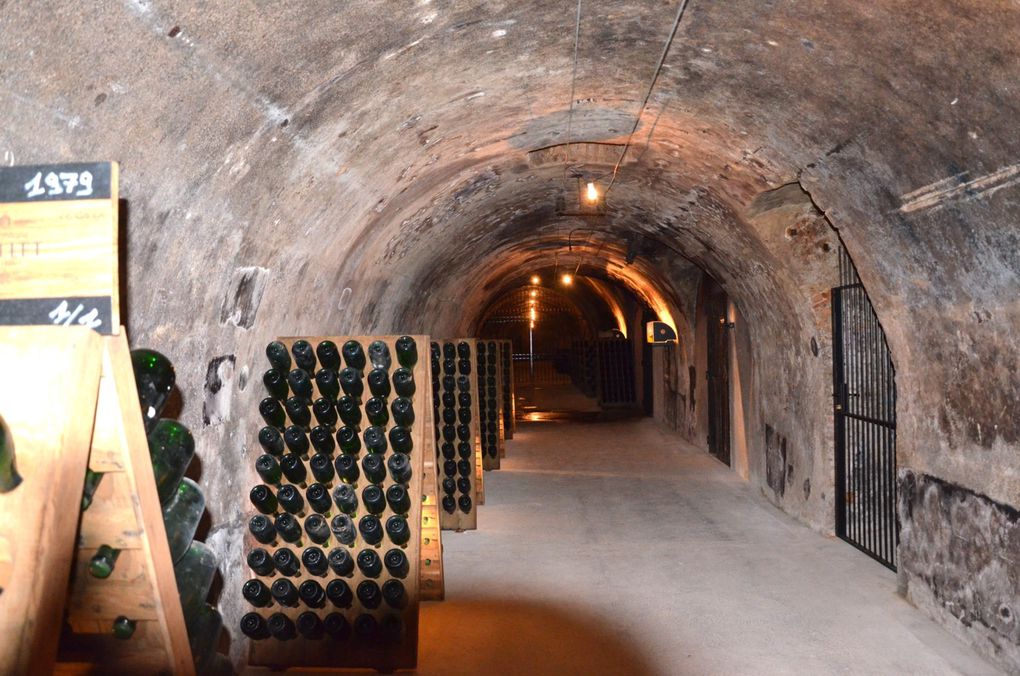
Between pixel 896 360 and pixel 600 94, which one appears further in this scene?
pixel 896 360

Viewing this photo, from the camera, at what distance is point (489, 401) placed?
9.77 meters

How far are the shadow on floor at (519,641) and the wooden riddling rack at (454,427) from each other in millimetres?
1845

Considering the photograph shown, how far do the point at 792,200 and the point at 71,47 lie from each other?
503 centimetres

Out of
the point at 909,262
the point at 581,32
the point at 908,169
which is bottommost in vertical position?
the point at 909,262

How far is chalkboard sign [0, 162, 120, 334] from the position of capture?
1797 mm

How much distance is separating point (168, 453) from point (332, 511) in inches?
71.7

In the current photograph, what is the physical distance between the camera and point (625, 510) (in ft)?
24.4

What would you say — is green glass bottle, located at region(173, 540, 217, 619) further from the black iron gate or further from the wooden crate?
the black iron gate

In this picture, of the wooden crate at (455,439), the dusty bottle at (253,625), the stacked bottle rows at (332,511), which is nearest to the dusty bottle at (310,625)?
the stacked bottle rows at (332,511)

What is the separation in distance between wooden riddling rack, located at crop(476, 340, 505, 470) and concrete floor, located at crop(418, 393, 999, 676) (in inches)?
60.8

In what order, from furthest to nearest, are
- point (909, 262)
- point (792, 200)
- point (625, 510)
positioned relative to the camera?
1. point (625, 510)
2. point (792, 200)
3. point (909, 262)

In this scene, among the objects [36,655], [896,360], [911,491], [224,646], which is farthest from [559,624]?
[36,655]

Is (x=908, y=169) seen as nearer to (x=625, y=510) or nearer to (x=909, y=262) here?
(x=909, y=262)

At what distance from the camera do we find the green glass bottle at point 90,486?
187 cm
